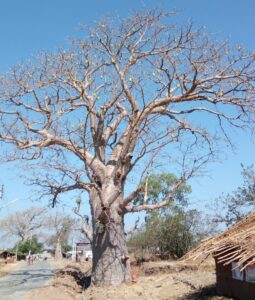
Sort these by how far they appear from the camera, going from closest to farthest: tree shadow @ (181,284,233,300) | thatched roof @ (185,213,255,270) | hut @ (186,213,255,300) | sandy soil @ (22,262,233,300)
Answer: thatched roof @ (185,213,255,270)
hut @ (186,213,255,300)
tree shadow @ (181,284,233,300)
sandy soil @ (22,262,233,300)

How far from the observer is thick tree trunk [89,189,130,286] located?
16.9 meters

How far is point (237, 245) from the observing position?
898 centimetres

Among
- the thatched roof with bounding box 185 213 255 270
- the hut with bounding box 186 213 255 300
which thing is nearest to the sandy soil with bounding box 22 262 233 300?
the hut with bounding box 186 213 255 300

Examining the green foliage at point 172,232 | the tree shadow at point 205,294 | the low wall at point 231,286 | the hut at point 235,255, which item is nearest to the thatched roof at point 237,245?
the hut at point 235,255

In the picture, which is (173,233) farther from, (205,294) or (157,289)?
(205,294)

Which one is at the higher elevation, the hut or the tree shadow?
the hut

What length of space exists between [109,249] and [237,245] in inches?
343

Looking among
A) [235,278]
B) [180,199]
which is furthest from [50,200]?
[180,199]

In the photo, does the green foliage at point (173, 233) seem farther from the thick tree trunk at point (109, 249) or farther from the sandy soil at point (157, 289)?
the thick tree trunk at point (109, 249)

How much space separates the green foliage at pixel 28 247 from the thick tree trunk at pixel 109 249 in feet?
234

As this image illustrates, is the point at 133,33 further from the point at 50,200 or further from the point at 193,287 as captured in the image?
the point at 193,287

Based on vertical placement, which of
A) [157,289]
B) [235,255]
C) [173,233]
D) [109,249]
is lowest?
[157,289]

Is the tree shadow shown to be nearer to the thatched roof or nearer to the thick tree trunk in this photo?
the thatched roof

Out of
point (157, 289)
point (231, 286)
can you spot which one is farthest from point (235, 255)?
point (157, 289)
